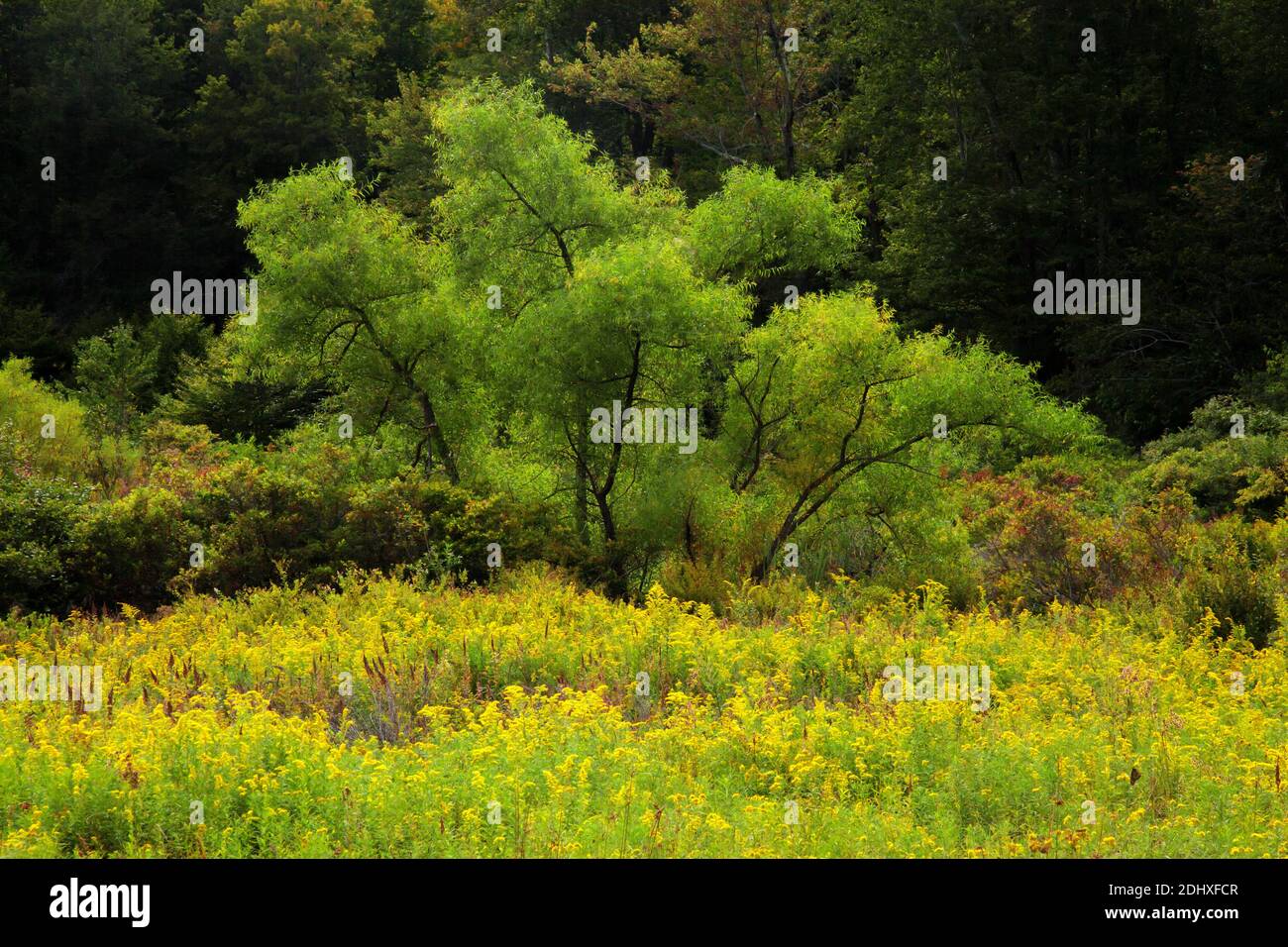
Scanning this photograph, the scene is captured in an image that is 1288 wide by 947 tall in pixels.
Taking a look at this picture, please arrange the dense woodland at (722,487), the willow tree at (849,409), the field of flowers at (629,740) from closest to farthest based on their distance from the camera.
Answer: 1. the field of flowers at (629,740)
2. the dense woodland at (722,487)
3. the willow tree at (849,409)

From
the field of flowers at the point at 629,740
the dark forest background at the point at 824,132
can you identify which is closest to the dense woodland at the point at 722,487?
the field of flowers at the point at 629,740

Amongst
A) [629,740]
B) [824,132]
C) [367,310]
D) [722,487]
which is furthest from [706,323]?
[824,132]

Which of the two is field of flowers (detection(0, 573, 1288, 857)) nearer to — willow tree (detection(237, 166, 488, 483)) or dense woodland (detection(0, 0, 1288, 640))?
dense woodland (detection(0, 0, 1288, 640))

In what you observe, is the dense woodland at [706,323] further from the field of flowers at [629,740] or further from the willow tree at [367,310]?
the field of flowers at [629,740]

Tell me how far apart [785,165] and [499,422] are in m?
16.9


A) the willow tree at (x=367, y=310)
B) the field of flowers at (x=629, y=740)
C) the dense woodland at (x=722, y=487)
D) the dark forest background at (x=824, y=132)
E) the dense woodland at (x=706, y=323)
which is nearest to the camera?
the field of flowers at (x=629, y=740)

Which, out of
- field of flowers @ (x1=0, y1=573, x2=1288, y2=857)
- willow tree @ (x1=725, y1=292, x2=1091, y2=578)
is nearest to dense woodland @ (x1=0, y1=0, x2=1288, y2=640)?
willow tree @ (x1=725, y1=292, x2=1091, y2=578)

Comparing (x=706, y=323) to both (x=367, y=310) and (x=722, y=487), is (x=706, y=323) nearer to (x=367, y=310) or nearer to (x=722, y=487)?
(x=722, y=487)

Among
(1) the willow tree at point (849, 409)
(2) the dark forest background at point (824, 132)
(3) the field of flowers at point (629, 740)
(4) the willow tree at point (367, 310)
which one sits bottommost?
(3) the field of flowers at point (629, 740)

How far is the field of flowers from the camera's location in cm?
630

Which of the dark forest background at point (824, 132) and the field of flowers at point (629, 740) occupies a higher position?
the dark forest background at point (824, 132)

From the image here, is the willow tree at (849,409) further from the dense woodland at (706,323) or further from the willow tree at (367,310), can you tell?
the willow tree at (367,310)

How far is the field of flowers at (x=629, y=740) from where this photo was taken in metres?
6.30

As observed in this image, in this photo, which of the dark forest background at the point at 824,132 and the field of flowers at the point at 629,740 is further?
the dark forest background at the point at 824,132
